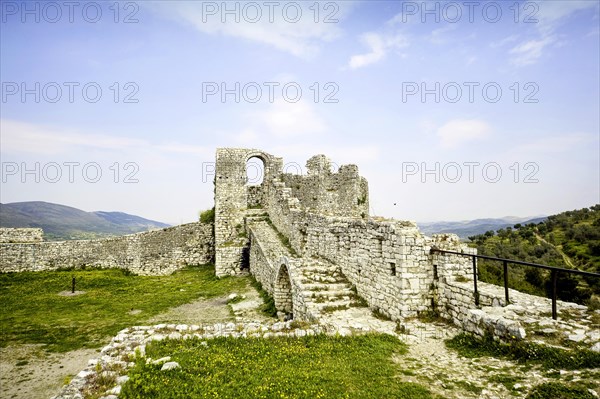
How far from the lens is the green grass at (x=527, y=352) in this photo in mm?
5426

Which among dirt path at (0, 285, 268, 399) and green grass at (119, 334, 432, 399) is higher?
green grass at (119, 334, 432, 399)

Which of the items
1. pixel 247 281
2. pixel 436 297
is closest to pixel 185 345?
pixel 436 297

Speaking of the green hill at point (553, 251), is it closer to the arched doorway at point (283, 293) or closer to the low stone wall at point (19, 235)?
the arched doorway at point (283, 293)

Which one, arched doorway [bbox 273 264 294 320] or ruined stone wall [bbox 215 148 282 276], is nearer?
arched doorway [bbox 273 264 294 320]

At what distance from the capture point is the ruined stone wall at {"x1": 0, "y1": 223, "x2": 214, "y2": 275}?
24.9 m

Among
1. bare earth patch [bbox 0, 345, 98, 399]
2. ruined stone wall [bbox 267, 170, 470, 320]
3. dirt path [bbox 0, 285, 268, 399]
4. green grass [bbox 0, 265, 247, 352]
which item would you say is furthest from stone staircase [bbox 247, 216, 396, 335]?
bare earth patch [bbox 0, 345, 98, 399]

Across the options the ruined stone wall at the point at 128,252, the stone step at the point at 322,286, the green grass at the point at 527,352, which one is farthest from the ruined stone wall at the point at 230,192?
the green grass at the point at 527,352

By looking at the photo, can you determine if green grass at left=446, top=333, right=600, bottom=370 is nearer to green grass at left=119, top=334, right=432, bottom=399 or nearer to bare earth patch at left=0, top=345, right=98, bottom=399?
green grass at left=119, top=334, right=432, bottom=399

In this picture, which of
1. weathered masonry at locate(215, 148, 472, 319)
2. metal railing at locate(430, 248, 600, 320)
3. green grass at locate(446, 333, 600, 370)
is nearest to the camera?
green grass at locate(446, 333, 600, 370)

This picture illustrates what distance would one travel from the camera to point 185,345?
7906 mm


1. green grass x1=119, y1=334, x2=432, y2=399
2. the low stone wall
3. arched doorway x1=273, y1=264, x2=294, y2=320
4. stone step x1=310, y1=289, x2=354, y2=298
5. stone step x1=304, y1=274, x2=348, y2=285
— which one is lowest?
arched doorway x1=273, y1=264, x2=294, y2=320

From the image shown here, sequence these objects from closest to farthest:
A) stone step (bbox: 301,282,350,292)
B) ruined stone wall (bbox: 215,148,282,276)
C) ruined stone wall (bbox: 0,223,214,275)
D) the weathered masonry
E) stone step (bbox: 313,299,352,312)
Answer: the weathered masonry → stone step (bbox: 313,299,352,312) → stone step (bbox: 301,282,350,292) → ruined stone wall (bbox: 215,148,282,276) → ruined stone wall (bbox: 0,223,214,275)

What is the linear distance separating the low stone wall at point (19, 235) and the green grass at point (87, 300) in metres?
3.29

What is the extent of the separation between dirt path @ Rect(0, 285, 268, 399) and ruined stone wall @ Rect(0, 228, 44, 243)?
62.2ft
